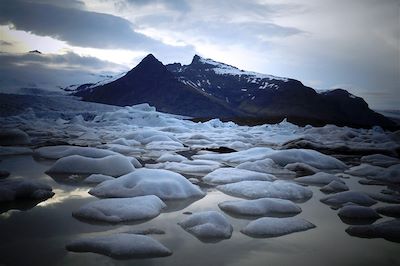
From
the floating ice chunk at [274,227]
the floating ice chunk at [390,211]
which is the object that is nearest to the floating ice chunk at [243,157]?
the floating ice chunk at [390,211]

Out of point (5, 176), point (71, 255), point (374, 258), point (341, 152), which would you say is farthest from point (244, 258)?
point (341, 152)

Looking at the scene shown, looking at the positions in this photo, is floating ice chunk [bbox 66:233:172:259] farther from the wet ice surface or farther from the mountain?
the mountain

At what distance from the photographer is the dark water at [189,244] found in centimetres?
307

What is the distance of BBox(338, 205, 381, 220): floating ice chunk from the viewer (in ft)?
15.6

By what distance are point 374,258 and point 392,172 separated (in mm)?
5827

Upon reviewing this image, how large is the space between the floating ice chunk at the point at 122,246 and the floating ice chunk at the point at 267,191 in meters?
2.89

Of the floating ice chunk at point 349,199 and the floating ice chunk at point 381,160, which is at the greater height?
the floating ice chunk at point 381,160

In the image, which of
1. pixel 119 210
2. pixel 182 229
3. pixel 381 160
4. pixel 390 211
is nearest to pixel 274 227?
pixel 182 229

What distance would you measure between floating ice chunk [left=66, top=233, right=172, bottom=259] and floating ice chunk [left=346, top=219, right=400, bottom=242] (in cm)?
248

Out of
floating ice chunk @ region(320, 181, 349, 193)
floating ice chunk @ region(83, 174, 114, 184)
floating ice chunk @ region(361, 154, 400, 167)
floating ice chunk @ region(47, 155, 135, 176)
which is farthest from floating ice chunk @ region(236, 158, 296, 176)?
floating ice chunk @ region(361, 154, 400, 167)

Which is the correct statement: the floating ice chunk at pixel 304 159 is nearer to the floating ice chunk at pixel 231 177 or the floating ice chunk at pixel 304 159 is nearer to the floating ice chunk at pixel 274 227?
the floating ice chunk at pixel 231 177

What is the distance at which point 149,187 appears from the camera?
219 inches

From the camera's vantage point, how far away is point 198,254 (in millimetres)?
3250

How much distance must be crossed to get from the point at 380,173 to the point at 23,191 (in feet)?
27.6
